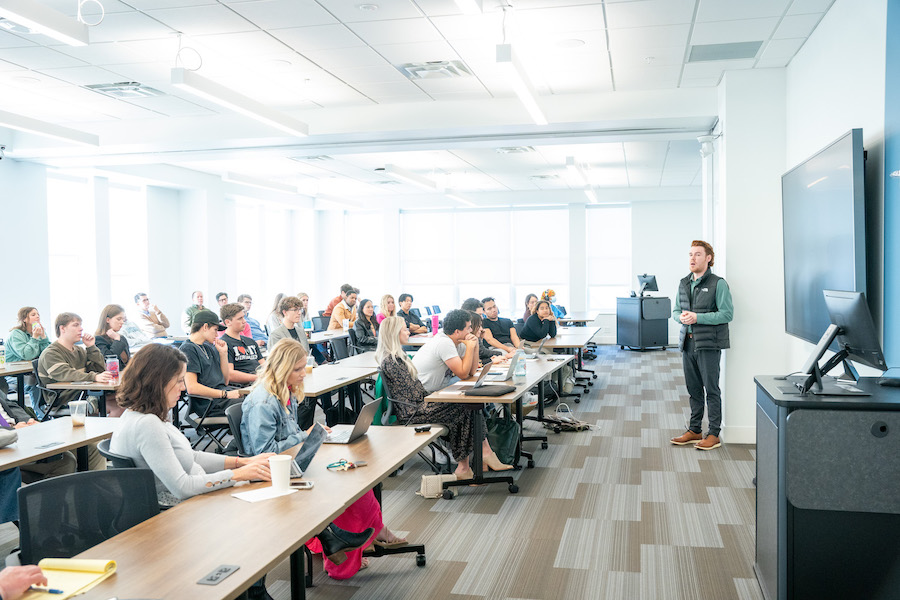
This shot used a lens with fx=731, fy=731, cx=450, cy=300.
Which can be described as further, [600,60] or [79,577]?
[600,60]

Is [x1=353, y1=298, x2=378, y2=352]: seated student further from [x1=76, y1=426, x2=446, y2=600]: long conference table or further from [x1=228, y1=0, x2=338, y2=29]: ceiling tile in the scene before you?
[x1=76, y1=426, x2=446, y2=600]: long conference table

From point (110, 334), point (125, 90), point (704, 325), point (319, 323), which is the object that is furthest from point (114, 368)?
point (319, 323)

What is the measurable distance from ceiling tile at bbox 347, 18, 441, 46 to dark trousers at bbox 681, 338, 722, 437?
319 cm

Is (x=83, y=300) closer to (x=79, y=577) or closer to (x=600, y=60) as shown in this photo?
(x=600, y=60)

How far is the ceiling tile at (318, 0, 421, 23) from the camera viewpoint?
470 cm

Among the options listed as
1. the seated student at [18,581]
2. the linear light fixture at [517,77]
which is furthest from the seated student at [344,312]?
the seated student at [18,581]

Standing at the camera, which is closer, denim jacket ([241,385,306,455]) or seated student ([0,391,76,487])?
denim jacket ([241,385,306,455])

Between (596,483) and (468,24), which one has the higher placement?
(468,24)

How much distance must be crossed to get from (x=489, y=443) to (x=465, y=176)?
329 inches

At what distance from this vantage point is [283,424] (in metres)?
3.58

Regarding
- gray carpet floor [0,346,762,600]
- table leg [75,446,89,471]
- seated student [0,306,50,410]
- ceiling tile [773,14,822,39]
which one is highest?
ceiling tile [773,14,822,39]

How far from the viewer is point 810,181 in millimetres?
4172

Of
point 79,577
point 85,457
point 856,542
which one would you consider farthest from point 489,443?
point 79,577

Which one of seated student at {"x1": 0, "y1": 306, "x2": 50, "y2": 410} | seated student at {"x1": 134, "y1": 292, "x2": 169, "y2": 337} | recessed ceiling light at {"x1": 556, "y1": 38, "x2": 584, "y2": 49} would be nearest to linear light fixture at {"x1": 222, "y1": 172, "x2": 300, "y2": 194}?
seated student at {"x1": 134, "y1": 292, "x2": 169, "y2": 337}
